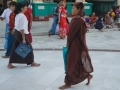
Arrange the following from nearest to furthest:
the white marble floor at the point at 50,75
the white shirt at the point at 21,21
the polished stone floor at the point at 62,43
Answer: the white marble floor at the point at 50,75, the white shirt at the point at 21,21, the polished stone floor at the point at 62,43

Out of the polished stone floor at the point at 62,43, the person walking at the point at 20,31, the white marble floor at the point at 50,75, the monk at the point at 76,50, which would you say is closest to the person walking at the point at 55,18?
the polished stone floor at the point at 62,43

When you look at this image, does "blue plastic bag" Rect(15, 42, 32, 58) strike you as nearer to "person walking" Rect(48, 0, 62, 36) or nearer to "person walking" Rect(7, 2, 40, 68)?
"person walking" Rect(7, 2, 40, 68)

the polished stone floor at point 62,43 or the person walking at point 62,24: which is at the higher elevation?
the person walking at point 62,24

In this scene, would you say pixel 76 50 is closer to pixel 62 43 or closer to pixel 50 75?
pixel 50 75

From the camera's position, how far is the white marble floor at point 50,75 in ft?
17.2

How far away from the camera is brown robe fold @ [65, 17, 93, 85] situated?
4.83 m

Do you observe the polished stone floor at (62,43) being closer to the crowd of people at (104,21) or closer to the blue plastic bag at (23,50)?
the crowd of people at (104,21)

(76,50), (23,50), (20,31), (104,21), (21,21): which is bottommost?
(104,21)

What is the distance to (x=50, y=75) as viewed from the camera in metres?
6.01

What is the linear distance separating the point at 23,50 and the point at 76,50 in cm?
167

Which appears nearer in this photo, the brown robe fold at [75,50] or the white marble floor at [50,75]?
the brown robe fold at [75,50]

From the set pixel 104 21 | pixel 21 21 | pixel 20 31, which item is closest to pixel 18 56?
→ pixel 20 31

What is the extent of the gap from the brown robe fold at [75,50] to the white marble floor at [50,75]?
28 cm

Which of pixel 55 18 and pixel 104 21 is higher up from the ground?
pixel 55 18
